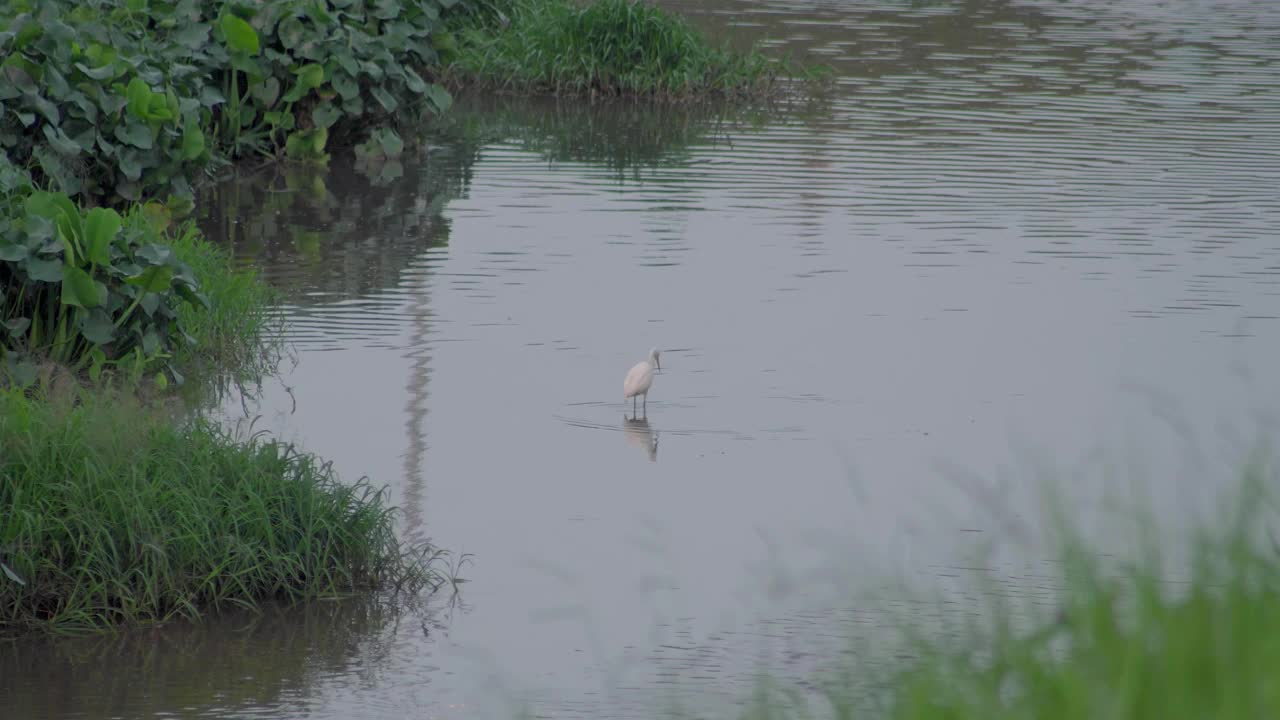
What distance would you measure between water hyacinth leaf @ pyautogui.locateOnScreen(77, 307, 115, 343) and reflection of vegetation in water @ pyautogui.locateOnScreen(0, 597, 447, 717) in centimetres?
261

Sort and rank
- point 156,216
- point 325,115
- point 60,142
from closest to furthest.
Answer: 1. point 156,216
2. point 60,142
3. point 325,115

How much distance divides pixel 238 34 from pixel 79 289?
20.2 feet

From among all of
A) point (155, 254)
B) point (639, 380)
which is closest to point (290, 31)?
point (155, 254)

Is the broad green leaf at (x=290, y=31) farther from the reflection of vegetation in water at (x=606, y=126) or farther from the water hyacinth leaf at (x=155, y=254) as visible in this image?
the water hyacinth leaf at (x=155, y=254)

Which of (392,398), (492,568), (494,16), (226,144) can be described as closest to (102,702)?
(492,568)

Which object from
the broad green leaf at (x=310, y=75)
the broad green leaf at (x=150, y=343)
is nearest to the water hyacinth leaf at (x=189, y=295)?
the broad green leaf at (x=150, y=343)

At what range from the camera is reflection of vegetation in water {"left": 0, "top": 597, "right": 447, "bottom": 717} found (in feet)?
19.8

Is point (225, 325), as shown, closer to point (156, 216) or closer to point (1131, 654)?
point (156, 216)

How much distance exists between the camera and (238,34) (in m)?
14.5

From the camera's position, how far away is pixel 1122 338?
10.8 m

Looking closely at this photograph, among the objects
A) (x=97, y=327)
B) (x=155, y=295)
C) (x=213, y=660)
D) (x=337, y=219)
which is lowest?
(x=213, y=660)

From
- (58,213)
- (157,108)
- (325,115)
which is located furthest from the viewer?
(325,115)

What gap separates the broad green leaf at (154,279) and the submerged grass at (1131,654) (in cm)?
601

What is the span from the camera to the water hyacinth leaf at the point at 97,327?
884 centimetres
